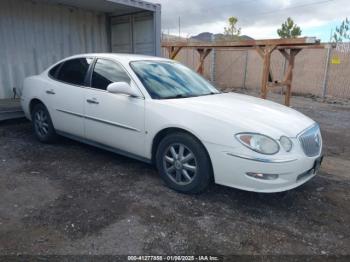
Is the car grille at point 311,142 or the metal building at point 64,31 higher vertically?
the metal building at point 64,31

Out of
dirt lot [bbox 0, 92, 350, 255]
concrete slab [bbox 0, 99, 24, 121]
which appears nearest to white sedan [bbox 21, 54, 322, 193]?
dirt lot [bbox 0, 92, 350, 255]

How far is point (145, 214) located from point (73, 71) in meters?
2.74

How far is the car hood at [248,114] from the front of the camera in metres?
3.29

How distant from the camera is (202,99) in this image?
3996 millimetres

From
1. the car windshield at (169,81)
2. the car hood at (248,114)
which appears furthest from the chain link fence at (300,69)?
the car hood at (248,114)

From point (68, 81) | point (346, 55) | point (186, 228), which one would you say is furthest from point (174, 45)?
point (346, 55)

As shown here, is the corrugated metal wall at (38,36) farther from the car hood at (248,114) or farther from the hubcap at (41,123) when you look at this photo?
the car hood at (248,114)

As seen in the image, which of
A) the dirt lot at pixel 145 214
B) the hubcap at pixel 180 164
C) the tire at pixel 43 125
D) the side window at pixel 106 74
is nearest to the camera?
the dirt lot at pixel 145 214

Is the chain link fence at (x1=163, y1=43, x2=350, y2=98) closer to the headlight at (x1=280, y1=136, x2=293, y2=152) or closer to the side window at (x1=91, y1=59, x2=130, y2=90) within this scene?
the side window at (x1=91, y1=59, x2=130, y2=90)

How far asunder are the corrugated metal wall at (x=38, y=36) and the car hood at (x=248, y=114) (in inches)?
233

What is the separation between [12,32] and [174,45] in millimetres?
4254

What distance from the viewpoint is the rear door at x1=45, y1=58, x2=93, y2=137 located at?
4.70m

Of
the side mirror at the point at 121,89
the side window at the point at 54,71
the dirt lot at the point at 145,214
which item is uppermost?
the side window at the point at 54,71

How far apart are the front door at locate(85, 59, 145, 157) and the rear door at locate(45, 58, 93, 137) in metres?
0.19
